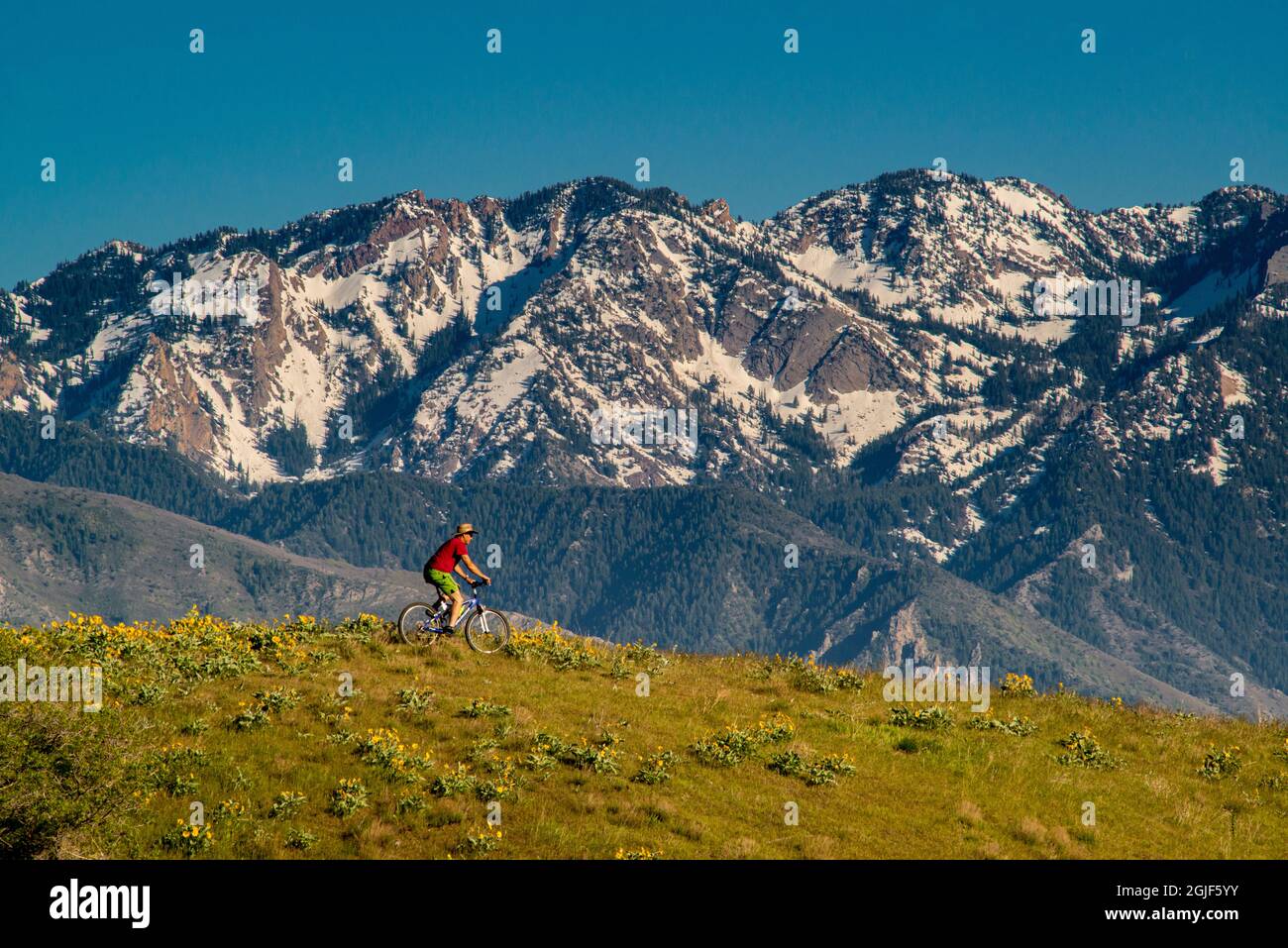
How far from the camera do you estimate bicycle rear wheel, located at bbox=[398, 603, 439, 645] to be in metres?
38.2

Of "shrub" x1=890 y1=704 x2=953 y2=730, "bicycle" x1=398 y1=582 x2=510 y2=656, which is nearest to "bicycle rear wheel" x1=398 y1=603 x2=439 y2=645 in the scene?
"bicycle" x1=398 y1=582 x2=510 y2=656

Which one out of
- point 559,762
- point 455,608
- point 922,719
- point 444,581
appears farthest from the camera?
point 455,608

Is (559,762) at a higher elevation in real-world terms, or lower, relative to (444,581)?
lower

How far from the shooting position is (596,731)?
30.8m

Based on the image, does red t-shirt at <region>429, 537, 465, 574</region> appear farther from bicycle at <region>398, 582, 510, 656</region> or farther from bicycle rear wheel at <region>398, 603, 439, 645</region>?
bicycle rear wheel at <region>398, 603, 439, 645</region>

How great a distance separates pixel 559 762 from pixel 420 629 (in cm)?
1054

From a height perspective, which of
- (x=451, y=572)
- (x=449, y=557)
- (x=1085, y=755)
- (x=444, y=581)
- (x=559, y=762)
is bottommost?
(x=1085, y=755)

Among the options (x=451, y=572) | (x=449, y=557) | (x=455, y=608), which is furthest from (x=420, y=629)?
(x=449, y=557)

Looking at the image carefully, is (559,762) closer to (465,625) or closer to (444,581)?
(444,581)

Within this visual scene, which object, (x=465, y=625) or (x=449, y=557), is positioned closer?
(x=449, y=557)

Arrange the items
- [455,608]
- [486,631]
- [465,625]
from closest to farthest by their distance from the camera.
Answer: [455,608]
[465,625]
[486,631]

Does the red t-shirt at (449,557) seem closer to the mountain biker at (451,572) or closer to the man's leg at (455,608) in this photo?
the mountain biker at (451,572)

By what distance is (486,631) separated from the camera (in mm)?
39688
